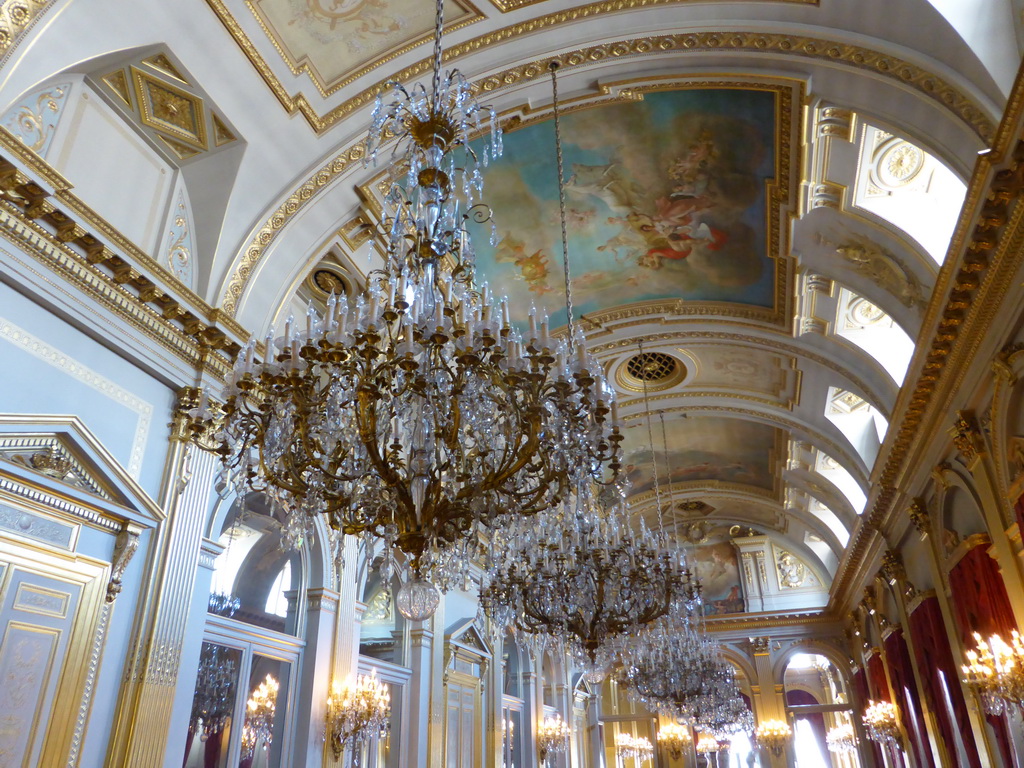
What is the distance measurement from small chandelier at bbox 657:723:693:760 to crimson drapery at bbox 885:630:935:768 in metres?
6.13

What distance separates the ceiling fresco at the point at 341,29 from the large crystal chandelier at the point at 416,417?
3751mm

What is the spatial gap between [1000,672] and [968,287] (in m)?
3.57

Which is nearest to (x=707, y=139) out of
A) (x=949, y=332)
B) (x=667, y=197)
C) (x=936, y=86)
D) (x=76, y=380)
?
(x=667, y=197)

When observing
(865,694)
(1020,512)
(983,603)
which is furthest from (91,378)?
(865,694)

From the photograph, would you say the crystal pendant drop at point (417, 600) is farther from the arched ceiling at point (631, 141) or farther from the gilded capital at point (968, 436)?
the gilded capital at point (968, 436)

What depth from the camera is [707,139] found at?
876 cm

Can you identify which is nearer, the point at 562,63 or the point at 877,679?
the point at 562,63

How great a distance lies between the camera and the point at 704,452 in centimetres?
1745

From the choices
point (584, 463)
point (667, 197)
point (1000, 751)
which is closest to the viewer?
point (584, 463)

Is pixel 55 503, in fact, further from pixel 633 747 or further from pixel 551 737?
pixel 633 747

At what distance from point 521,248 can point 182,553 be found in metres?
5.94

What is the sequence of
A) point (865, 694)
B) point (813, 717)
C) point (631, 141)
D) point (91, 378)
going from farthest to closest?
point (813, 717), point (865, 694), point (631, 141), point (91, 378)

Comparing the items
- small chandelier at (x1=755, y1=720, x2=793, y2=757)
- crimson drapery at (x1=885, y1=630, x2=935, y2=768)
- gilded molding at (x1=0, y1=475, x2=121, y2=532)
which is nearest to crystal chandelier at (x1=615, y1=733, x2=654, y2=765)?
small chandelier at (x1=755, y1=720, x2=793, y2=757)

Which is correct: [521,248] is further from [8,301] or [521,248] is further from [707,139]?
[8,301]
